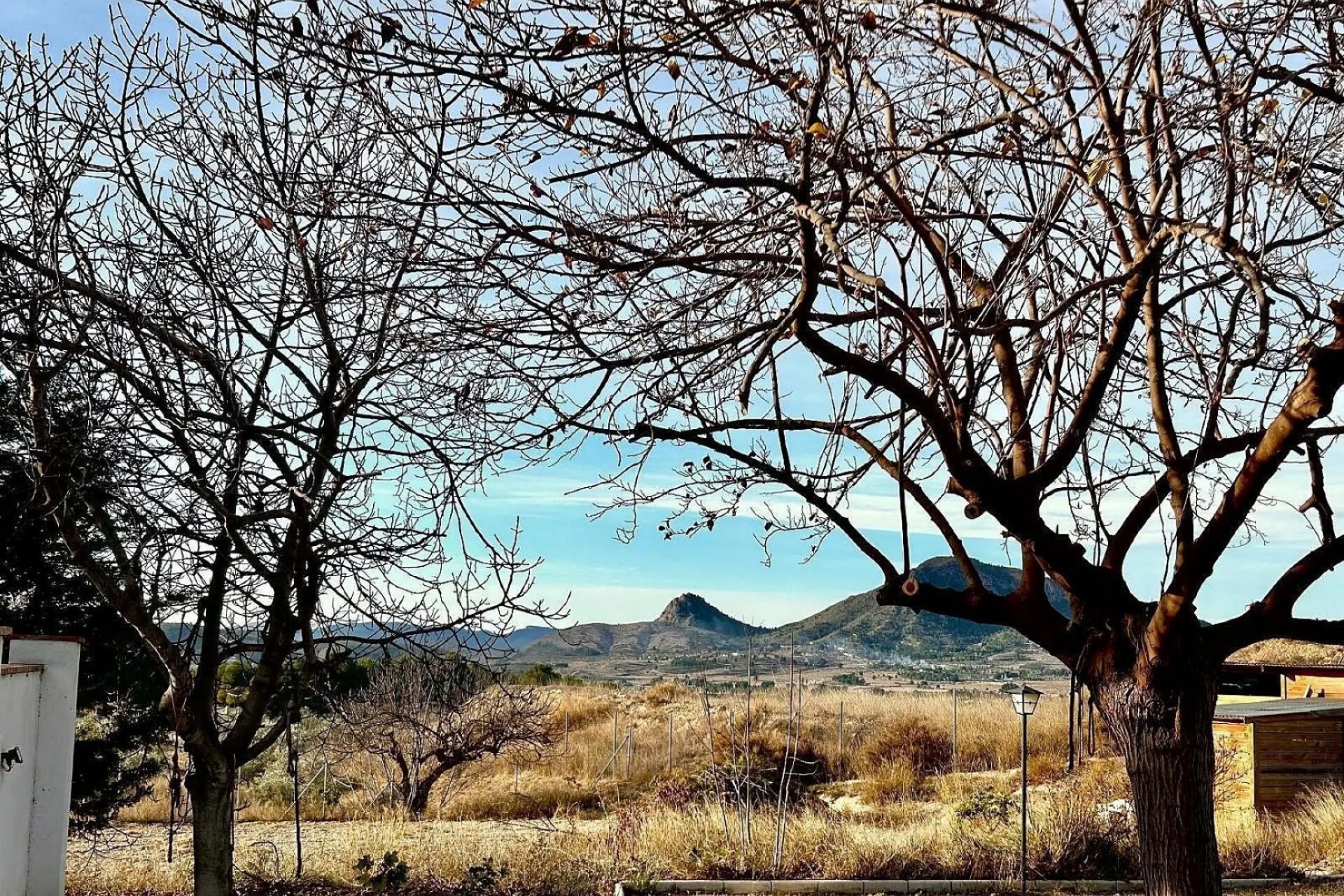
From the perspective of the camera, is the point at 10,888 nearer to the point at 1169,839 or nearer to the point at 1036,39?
the point at 1169,839

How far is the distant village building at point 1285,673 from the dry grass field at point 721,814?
3033 millimetres

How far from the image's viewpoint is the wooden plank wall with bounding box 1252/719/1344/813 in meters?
12.5

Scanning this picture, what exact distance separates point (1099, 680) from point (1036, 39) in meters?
3.00

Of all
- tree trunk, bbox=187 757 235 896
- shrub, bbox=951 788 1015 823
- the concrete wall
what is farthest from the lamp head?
the concrete wall

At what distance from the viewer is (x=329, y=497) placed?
5.21 metres

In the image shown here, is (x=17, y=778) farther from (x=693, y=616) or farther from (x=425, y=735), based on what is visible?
(x=693, y=616)

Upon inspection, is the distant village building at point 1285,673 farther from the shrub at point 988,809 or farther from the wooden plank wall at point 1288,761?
the shrub at point 988,809

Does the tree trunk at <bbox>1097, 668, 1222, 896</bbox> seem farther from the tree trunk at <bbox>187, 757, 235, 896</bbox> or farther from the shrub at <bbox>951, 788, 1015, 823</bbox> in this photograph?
the shrub at <bbox>951, 788, 1015, 823</bbox>

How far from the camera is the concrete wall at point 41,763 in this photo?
7.45m

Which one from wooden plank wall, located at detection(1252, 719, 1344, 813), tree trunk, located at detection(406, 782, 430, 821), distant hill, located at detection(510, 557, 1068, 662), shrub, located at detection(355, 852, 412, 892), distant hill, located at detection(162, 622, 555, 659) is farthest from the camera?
distant hill, located at detection(510, 557, 1068, 662)

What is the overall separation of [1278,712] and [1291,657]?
5670 millimetres

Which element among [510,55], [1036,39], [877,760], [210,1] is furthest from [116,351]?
[877,760]

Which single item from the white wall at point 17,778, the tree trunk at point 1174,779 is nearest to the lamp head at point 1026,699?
the tree trunk at point 1174,779

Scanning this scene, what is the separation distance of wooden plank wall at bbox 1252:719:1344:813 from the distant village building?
2.97 metres
